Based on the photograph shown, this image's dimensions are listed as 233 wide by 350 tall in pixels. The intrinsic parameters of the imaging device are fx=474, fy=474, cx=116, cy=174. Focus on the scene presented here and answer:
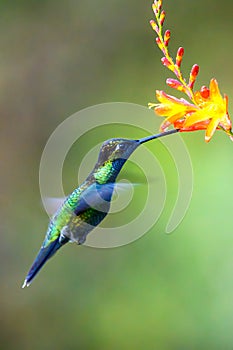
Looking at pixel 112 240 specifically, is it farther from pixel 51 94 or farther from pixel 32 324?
pixel 51 94

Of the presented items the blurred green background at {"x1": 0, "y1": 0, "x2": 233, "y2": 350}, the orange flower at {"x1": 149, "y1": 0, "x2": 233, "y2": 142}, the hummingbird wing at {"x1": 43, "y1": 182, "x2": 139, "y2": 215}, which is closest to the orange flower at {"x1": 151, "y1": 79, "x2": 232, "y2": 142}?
the orange flower at {"x1": 149, "y1": 0, "x2": 233, "y2": 142}

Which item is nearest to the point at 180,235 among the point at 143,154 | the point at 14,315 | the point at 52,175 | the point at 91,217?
the point at 143,154

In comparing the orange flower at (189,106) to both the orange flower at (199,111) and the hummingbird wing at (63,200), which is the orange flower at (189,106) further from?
the hummingbird wing at (63,200)

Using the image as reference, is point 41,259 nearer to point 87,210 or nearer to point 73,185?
point 87,210

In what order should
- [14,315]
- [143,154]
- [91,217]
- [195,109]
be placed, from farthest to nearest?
[14,315]
[143,154]
[91,217]
[195,109]

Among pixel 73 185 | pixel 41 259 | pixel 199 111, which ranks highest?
pixel 73 185

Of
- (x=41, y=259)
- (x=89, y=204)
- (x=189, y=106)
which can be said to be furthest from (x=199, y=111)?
(x=41, y=259)

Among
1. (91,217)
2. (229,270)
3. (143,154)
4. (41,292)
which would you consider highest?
(143,154)

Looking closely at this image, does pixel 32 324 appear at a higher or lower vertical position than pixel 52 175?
lower
